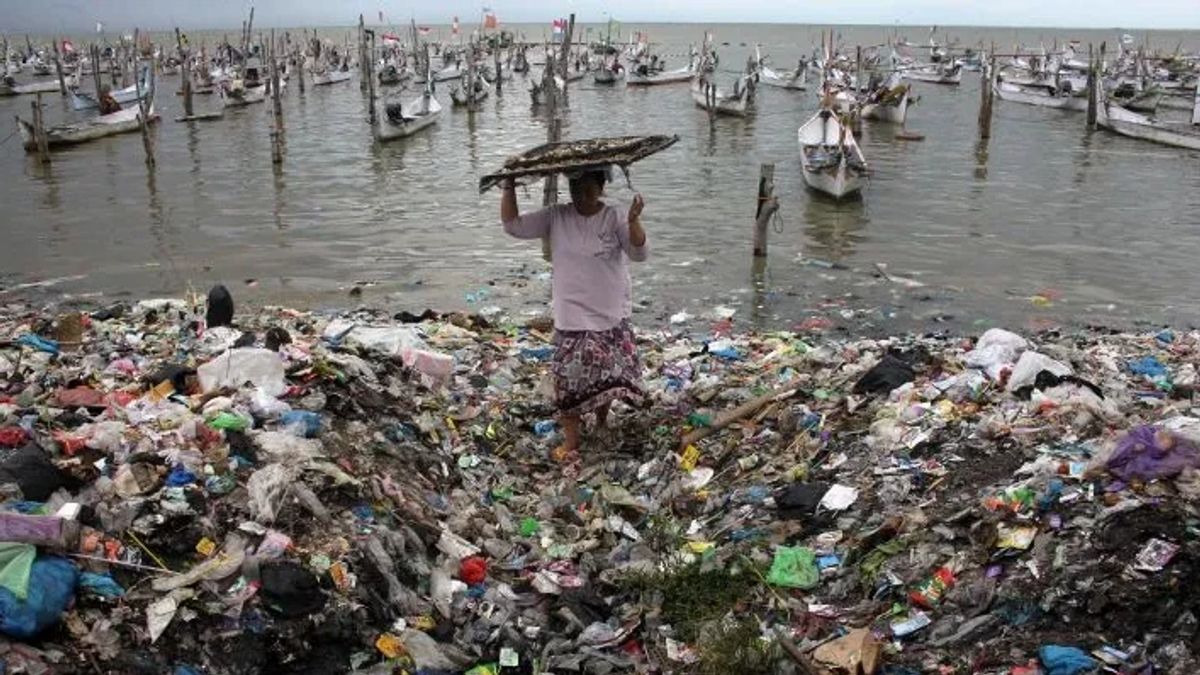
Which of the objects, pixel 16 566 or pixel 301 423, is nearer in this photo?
pixel 16 566

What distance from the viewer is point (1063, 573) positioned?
10.6 ft

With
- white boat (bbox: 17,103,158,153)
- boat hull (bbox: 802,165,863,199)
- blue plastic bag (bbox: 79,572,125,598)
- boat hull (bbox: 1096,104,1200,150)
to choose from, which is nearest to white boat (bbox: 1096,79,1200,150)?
boat hull (bbox: 1096,104,1200,150)

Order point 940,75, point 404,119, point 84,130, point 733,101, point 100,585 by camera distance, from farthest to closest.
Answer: point 940,75
point 733,101
point 404,119
point 84,130
point 100,585

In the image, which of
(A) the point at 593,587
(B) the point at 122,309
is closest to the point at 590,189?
(A) the point at 593,587

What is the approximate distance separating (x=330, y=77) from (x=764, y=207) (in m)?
35.9

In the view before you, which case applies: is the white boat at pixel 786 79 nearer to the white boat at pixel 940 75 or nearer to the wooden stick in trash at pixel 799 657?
the white boat at pixel 940 75

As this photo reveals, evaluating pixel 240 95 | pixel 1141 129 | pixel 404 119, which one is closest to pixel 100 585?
pixel 404 119

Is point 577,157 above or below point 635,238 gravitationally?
above

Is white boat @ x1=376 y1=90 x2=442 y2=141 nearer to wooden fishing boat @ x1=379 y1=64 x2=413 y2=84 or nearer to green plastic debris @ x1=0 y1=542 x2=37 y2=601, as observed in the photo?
wooden fishing boat @ x1=379 y1=64 x2=413 y2=84

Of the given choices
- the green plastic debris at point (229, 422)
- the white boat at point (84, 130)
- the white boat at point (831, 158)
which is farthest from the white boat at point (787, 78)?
the green plastic debris at point (229, 422)

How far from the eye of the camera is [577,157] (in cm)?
470

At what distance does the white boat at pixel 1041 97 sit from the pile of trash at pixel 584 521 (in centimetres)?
2875

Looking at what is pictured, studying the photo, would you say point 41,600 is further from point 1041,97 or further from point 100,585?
point 1041,97

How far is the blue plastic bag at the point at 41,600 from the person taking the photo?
2.74 metres
